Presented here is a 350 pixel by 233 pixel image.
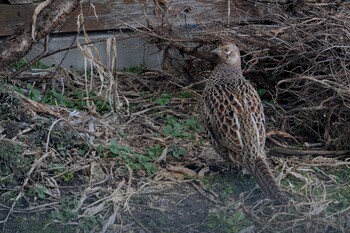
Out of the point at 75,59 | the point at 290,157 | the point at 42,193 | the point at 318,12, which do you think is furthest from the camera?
the point at 75,59

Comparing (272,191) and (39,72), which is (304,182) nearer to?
(272,191)

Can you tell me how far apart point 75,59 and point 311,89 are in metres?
2.43

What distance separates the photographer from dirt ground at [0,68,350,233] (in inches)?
243

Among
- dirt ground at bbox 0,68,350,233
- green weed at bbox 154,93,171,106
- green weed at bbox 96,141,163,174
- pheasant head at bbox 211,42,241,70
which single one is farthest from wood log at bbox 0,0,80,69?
green weed at bbox 154,93,171,106

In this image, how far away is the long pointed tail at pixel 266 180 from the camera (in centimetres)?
635

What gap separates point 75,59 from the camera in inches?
351

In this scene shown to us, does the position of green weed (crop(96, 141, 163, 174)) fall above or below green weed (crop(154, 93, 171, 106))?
above

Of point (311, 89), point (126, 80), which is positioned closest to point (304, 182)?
point (311, 89)

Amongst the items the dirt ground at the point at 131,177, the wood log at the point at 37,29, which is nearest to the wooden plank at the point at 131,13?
the dirt ground at the point at 131,177

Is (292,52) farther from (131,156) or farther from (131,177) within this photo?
(131,177)

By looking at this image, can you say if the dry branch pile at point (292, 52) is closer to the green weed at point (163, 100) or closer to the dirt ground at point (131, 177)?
the dirt ground at point (131, 177)

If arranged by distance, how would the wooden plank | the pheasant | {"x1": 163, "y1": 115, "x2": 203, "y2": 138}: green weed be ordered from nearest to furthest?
the pheasant
{"x1": 163, "y1": 115, "x2": 203, "y2": 138}: green weed
the wooden plank

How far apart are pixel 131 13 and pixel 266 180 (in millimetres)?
3116

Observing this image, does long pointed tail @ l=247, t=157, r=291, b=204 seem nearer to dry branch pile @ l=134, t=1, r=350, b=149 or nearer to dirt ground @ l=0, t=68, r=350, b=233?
dirt ground @ l=0, t=68, r=350, b=233
